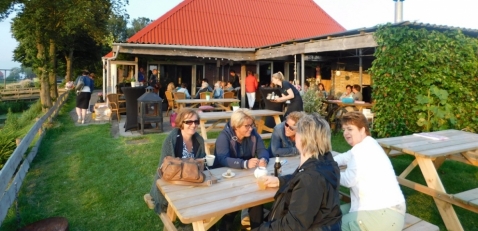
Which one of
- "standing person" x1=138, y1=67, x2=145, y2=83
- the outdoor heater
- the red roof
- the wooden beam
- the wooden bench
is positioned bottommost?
the wooden bench

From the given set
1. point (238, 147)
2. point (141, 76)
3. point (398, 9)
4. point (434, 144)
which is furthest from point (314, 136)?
point (141, 76)

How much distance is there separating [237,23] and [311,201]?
14155 millimetres

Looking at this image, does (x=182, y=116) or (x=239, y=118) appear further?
(x=239, y=118)

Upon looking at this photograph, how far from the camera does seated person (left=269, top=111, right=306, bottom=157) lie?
333 cm

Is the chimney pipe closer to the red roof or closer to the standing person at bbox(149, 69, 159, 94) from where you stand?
the red roof

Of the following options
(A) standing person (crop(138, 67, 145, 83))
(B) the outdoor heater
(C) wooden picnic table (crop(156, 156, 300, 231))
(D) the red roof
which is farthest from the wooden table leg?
(A) standing person (crop(138, 67, 145, 83))

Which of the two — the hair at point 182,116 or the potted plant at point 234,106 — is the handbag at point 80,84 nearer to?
the potted plant at point 234,106

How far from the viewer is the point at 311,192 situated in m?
1.77

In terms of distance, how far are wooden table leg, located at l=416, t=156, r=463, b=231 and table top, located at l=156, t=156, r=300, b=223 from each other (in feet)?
6.27

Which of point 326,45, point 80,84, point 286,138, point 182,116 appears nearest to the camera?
point 182,116

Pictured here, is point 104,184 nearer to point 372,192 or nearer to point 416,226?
point 372,192

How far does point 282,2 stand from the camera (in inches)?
674

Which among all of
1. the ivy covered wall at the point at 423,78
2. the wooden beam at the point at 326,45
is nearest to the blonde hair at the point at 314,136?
the ivy covered wall at the point at 423,78

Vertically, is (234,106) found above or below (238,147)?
above
